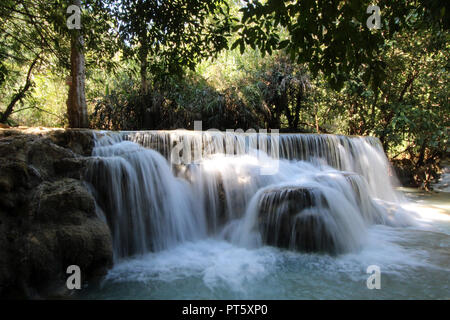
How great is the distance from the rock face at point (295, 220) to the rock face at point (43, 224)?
284 cm

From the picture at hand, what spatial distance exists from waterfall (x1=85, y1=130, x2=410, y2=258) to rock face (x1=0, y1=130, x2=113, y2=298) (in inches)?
26.1

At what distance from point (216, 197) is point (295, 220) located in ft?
6.25

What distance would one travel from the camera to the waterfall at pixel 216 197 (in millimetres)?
4871

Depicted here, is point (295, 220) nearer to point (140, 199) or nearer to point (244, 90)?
point (140, 199)

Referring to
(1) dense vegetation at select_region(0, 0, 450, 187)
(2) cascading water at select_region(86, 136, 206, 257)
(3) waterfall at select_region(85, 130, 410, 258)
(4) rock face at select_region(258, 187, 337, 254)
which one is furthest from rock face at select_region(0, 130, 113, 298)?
(4) rock face at select_region(258, 187, 337, 254)

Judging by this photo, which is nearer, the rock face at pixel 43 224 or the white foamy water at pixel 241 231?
the rock face at pixel 43 224

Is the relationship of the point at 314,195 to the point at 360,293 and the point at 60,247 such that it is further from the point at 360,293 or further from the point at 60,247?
the point at 60,247

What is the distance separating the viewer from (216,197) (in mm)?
6242

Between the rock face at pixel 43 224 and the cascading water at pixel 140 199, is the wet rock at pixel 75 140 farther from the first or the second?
the rock face at pixel 43 224

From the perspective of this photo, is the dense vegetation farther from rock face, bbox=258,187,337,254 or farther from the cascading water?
rock face, bbox=258,187,337,254

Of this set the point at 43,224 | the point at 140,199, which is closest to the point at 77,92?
the point at 140,199

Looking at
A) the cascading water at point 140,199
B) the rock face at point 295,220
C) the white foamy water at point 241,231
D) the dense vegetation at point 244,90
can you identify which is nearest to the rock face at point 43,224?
the white foamy water at point 241,231

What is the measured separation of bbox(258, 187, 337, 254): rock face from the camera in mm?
4879

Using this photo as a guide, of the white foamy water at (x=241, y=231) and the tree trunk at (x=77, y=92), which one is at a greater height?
the tree trunk at (x=77, y=92)
